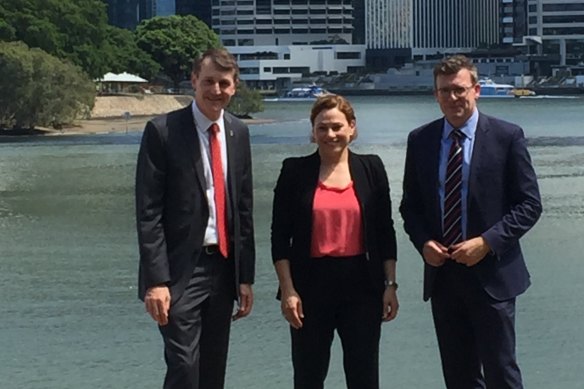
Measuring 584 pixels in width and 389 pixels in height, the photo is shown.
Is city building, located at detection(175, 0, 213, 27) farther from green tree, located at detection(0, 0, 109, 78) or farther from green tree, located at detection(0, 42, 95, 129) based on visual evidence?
green tree, located at detection(0, 42, 95, 129)

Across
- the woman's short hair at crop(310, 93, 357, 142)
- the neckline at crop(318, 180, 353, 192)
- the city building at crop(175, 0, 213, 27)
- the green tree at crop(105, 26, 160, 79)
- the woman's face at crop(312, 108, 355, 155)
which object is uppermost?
the city building at crop(175, 0, 213, 27)

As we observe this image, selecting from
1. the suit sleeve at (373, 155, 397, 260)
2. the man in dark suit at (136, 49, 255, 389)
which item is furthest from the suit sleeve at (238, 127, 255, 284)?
the suit sleeve at (373, 155, 397, 260)

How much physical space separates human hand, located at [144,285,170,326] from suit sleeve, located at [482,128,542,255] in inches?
59.5

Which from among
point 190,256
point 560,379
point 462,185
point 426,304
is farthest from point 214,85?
point 426,304

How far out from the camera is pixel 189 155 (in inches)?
255

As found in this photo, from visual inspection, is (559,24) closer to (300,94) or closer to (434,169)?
(300,94)

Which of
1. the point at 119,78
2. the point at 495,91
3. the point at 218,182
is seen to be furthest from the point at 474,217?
the point at 495,91

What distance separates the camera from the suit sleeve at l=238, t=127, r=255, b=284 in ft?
21.8

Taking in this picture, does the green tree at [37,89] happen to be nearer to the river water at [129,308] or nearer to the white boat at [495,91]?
the river water at [129,308]

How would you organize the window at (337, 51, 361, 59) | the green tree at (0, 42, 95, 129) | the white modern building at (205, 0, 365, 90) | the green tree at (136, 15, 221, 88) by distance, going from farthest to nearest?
the window at (337, 51, 361, 59), the white modern building at (205, 0, 365, 90), the green tree at (136, 15, 221, 88), the green tree at (0, 42, 95, 129)

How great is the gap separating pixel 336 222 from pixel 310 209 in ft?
0.46

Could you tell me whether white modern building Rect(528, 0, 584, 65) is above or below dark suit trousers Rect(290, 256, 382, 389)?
above

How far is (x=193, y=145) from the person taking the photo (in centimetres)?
648

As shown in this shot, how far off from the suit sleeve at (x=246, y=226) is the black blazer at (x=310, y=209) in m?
0.12
